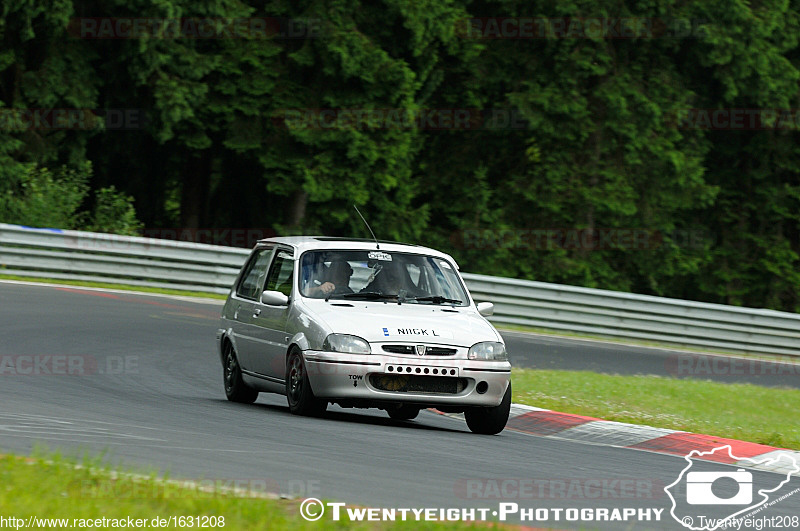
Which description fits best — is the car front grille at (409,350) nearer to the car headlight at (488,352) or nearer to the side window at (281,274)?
the car headlight at (488,352)

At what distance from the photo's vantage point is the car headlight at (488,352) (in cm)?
1060

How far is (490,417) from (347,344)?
142 cm

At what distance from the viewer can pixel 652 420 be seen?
12.5m

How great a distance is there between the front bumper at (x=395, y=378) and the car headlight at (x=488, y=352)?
73mm

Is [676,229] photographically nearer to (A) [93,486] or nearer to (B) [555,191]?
(B) [555,191]

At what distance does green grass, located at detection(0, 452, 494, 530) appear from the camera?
18.6 feet

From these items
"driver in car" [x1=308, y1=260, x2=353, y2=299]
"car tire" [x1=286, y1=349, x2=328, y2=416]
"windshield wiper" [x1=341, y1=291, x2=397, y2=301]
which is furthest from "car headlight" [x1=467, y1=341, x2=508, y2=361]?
"driver in car" [x1=308, y1=260, x2=353, y2=299]

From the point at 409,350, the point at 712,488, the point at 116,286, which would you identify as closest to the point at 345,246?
the point at 409,350

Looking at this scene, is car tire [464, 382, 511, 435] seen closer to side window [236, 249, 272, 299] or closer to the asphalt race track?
the asphalt race track

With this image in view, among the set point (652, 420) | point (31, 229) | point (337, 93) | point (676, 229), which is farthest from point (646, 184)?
point (652, 420)

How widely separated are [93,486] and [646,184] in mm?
31775

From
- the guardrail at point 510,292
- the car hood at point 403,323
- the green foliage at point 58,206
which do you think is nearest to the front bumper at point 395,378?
the car hood at point 403,323

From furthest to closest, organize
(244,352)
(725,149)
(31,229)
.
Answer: (725,149)
(31,229)
(244,352)

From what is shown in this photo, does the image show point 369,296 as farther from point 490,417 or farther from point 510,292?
point 510,292
